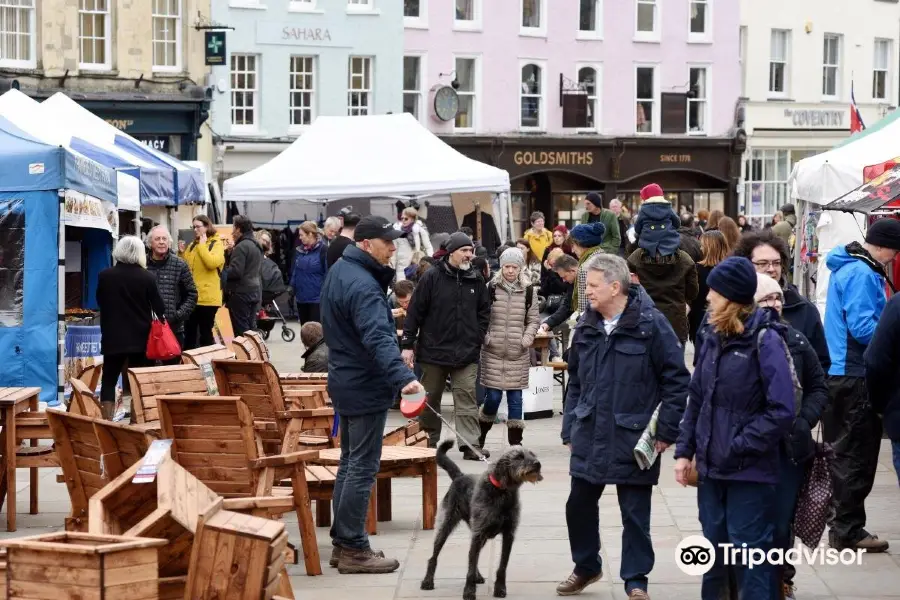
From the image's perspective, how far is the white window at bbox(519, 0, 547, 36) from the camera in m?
44.4

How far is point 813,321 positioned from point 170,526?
3.41m

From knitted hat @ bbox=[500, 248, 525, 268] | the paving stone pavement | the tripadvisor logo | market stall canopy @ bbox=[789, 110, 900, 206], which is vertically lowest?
the paving stone pavement

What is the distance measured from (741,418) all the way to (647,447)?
→ 895 mm

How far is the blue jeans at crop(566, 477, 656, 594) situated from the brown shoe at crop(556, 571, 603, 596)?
20 centimetres

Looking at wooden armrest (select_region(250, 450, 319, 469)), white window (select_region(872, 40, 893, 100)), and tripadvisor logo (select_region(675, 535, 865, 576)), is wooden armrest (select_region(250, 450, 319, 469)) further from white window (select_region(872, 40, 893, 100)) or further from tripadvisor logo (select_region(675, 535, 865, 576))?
white window (select_region(872, 40, 893, 100))

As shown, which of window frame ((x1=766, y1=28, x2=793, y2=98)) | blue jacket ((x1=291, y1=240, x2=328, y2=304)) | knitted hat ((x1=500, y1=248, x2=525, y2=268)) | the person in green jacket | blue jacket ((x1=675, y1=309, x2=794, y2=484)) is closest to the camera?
blue jacket ((x1=675, y1=309, x2=794, y2=484))

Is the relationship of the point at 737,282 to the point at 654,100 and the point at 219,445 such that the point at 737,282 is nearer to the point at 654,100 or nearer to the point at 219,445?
the point at 219,445

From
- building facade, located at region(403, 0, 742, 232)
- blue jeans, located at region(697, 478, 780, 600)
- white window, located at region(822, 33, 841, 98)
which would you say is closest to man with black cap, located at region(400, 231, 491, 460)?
blue jeans, located at region(697, 478, 780, 600)

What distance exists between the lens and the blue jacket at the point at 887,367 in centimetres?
836

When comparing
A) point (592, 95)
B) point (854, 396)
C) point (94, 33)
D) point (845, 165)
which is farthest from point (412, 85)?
point (854, 396)

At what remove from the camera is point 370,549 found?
352 inches

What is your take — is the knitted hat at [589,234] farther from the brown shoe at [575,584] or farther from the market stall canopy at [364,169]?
the market stall canopy at [364,169]

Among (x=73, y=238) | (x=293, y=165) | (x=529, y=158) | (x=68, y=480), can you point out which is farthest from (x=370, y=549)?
(x=529, y=158)

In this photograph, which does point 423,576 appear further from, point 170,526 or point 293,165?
point 293,165
